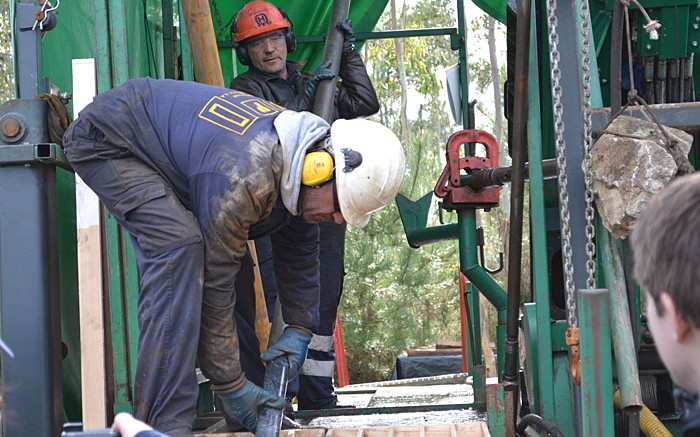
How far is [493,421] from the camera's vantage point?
411cm

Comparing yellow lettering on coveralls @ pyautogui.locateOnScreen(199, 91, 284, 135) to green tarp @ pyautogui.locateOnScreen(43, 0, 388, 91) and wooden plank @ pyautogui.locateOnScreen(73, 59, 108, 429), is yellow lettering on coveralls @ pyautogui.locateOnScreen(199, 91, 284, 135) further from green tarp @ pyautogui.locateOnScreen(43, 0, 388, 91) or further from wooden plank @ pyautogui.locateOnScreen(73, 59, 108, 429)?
green tarp @ pyautogui.locateOnScreen(43, 0, 388, 91)

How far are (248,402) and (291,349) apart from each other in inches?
18.0

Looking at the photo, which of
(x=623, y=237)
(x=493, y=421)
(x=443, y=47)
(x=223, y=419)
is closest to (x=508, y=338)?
(x=493, y=421)

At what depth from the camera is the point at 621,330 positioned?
3287mm

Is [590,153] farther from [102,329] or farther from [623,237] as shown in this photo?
[102,329]

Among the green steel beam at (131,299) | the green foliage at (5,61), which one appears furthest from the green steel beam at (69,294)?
the green foliage at (5,61)

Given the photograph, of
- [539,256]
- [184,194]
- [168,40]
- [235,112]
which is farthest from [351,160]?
[168,40]

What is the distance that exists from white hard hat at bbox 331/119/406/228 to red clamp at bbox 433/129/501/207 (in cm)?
205

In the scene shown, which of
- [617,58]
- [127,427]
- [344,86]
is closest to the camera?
[127,427]

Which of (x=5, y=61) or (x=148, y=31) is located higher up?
(x=5, y=61)

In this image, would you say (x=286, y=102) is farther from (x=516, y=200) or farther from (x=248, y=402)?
(x=248, y=402)

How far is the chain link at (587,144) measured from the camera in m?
3.35

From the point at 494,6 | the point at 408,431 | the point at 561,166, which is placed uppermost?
the point at 494,6

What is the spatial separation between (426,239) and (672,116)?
2.91m
